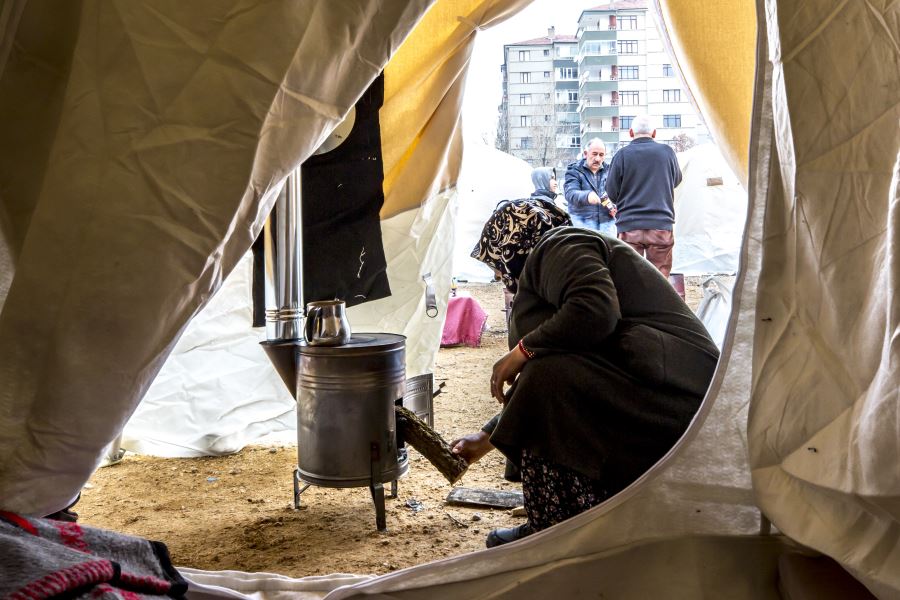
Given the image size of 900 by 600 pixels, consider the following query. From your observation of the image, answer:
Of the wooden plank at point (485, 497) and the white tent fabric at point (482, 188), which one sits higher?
the white tent fabric at point (482, 188)

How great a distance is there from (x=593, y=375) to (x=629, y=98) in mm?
29524

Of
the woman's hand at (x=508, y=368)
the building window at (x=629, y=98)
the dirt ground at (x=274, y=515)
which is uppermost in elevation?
the building window at (x=629, y=98)

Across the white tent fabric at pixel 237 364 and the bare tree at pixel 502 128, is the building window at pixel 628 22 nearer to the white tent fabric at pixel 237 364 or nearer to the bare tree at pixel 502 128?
the bare tree at pixel 502 128

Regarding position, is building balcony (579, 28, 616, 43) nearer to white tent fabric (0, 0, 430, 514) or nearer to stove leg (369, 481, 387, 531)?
stove leg (369, 481, 387, 531)

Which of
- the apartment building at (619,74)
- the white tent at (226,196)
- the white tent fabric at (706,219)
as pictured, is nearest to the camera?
the white tent at (226,196)

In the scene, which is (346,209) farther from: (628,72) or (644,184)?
(628,72)

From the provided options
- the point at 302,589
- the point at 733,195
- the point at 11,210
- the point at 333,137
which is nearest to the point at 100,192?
the point at 11,210

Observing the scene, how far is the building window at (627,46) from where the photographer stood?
28297 millimetres

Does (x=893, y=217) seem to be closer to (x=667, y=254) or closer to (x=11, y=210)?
(x=11, y=210)

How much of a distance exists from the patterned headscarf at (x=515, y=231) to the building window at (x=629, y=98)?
2764 centimetres

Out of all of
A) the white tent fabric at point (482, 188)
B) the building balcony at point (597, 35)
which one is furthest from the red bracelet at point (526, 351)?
the building balcony at point (597, 35)

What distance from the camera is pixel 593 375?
1700 mm

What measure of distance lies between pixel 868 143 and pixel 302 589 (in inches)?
55.3

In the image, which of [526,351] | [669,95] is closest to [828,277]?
[526,351]
